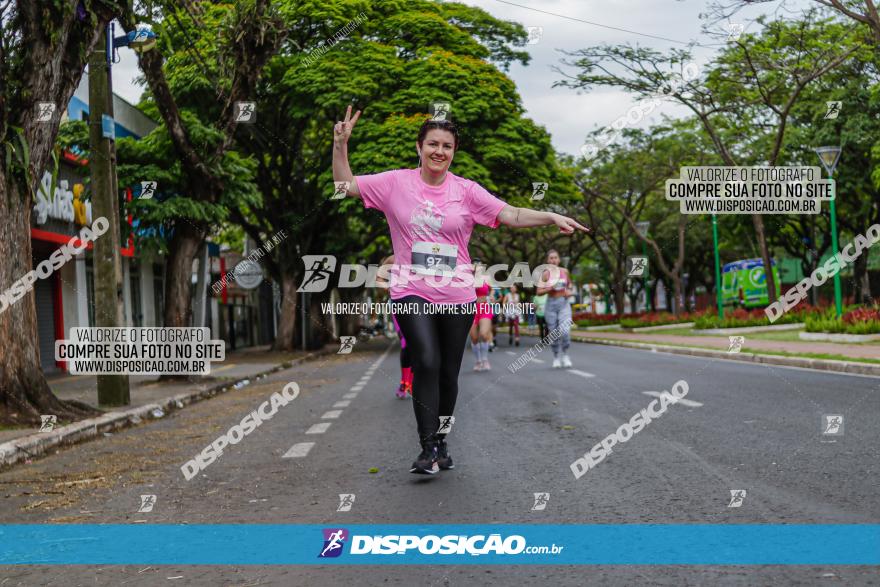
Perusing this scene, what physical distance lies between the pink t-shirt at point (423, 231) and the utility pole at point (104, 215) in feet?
23.8

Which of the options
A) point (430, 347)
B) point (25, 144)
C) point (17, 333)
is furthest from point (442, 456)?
point (25, 144)

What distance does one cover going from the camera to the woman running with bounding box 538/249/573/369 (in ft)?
49.2

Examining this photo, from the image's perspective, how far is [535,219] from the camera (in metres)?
5.49

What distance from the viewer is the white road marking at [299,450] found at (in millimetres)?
6902

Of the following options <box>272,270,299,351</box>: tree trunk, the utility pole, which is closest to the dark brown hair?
the utility pole

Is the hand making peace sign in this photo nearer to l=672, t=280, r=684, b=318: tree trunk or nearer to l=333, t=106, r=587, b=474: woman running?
l=333, t=106, r=587, b=474: woman running

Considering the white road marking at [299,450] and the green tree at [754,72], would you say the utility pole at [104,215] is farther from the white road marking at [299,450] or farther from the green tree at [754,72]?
the green tree at [754,72]

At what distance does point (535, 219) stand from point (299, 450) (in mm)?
2900

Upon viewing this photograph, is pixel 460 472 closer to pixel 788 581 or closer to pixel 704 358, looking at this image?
pixel 788 581

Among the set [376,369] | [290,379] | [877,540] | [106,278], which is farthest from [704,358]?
[877,540]

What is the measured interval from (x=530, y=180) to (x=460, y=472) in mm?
23887

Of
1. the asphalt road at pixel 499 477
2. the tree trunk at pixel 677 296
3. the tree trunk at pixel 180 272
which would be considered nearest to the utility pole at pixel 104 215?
the asphalt road at pixel 499 477

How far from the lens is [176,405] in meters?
12.7

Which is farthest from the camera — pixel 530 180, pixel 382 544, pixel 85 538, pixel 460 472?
pixel 530 180
